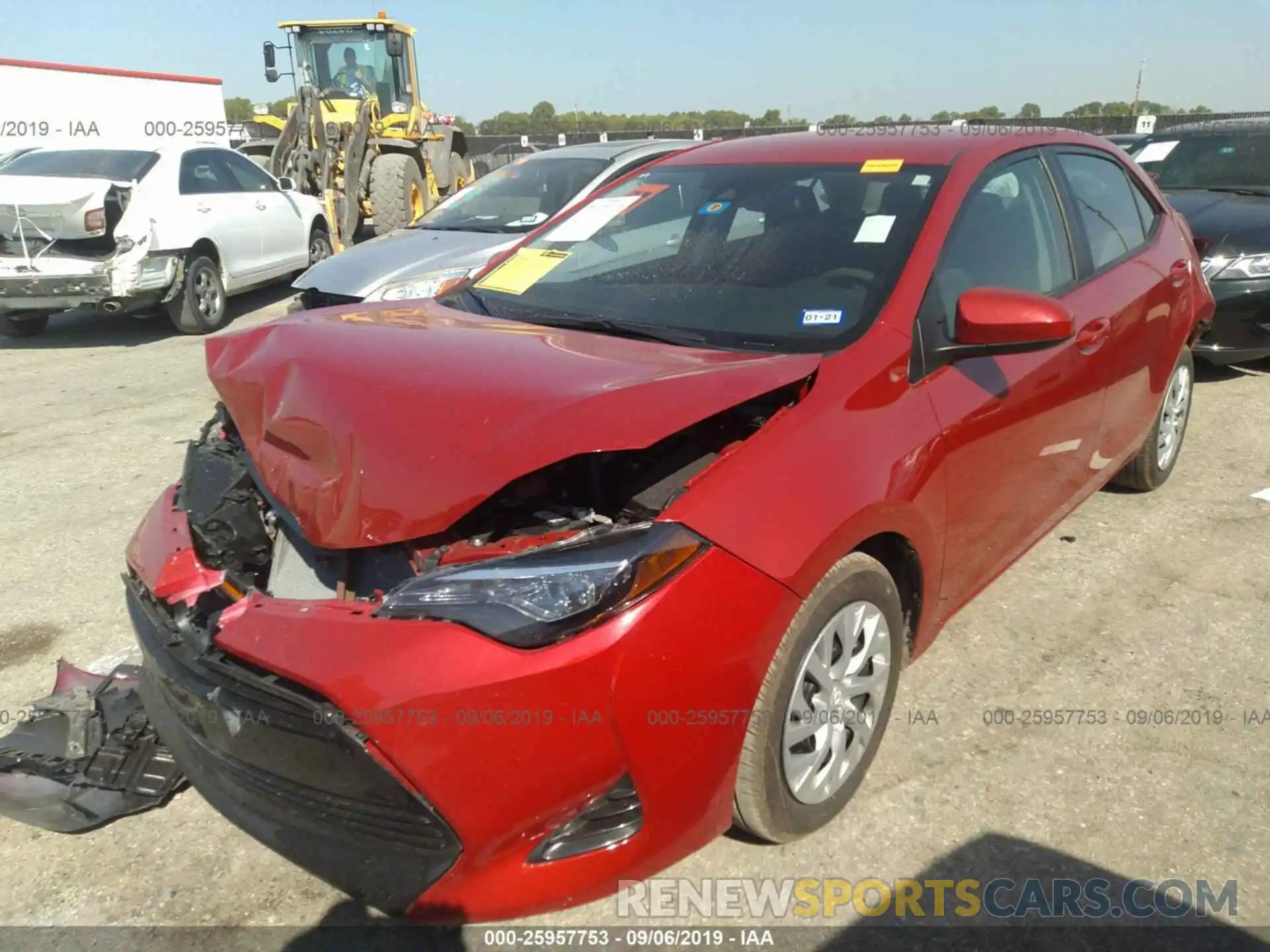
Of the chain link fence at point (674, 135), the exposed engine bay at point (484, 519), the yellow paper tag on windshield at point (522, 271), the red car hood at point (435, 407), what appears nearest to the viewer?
the red car hood at point (435, 407)

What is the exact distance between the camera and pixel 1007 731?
2.80 meters

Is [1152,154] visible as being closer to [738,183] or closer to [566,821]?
[738,183]

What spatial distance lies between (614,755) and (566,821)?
6.6 inches

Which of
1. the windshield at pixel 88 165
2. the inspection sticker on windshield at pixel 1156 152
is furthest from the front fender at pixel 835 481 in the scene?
the windshield at pixel 88 165

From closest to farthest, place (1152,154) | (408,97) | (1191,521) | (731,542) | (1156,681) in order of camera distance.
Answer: (731,542)
(1156,681)
(1191,521)
(1152,154)
(408,97)

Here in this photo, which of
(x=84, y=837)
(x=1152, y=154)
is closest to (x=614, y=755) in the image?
(x=84, y=837)

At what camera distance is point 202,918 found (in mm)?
2170

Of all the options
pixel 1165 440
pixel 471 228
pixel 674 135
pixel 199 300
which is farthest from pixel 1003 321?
pixel 674 135

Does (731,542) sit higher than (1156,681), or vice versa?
(731,542)

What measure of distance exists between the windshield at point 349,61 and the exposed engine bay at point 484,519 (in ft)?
45.1

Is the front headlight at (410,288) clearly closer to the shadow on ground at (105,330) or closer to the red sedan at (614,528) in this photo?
the shadow on ground at (105,330)

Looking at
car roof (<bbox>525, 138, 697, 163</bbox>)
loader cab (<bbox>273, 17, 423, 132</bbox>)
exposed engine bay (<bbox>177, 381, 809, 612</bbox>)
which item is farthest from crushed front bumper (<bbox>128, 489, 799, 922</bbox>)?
loader cab (<bbox>273, 17, 423, 132</bbox>)

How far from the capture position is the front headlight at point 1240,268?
589cm

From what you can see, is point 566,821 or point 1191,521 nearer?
point 566,821
